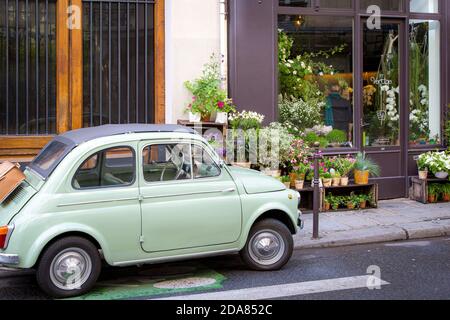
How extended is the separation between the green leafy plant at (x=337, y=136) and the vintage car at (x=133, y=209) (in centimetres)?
440

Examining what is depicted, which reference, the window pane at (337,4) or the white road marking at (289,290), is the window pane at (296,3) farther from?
the white road marking at (289,290)

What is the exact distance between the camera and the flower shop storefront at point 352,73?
34.8 ft

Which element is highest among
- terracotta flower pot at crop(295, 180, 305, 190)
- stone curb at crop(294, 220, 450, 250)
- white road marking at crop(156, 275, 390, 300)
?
terracotta flower pot at crop(295, 180, 305, 190)

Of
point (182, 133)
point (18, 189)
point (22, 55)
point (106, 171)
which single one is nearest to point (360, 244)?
point (182, 133)

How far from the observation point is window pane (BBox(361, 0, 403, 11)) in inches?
446

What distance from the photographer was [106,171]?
642cm

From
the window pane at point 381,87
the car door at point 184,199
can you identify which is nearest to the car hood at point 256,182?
the car door at point 184,199

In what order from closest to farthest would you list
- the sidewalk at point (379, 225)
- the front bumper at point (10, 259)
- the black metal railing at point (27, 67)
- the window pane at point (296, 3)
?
the front bumper at point (10, 259) → the sidewalk at point (379, 225) → the black metal railing at point (27, 67) → the window pane at point (296, 3)

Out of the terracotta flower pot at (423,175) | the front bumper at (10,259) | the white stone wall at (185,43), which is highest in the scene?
the white stone wall at (185,43)

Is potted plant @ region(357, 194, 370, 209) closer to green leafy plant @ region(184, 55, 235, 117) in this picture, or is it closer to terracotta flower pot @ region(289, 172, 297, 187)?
terracotta flower pot @ region(289, 172, 297, 187)

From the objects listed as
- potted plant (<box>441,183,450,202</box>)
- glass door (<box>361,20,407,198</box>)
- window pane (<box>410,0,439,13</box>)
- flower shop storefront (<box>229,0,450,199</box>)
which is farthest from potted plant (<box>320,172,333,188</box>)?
window pane (<box>410,0,439,13</box>)

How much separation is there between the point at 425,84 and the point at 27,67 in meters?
7.28

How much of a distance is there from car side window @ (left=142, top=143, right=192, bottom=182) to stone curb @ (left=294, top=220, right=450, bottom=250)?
2315 millimetres

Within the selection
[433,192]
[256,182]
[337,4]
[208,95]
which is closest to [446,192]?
[433,192]
